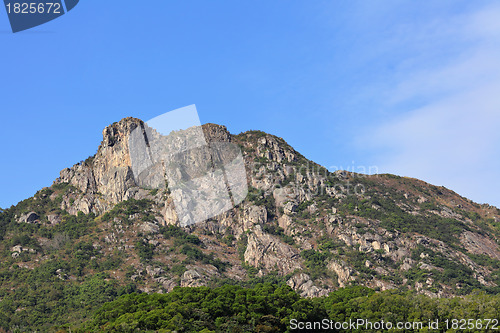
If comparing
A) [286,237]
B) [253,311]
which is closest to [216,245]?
[286,237]

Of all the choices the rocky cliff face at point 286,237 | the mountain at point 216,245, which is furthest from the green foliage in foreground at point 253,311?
the rocky cliff face at point 286,237

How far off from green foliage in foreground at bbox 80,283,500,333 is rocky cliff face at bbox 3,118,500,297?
40518 millimetres

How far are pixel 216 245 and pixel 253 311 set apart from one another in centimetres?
7726

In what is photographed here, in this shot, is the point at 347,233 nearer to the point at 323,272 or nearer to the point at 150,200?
the point at 323,272

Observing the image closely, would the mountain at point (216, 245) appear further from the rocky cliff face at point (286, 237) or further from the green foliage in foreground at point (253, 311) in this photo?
the green foliage in foreground at point (253, 311)

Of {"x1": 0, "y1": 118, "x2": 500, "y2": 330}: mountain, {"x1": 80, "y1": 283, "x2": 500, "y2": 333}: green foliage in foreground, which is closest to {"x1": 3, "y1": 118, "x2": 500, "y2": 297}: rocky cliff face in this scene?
{"x1": 0, "y1": 118, "x2": 500, "y2": 330}: mountain

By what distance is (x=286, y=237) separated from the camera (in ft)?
589

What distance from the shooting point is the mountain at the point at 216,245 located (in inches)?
6078

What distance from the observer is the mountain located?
154375 millimetres

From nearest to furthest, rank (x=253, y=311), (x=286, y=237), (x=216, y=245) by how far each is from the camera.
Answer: (x=253, y=311) < (x=286, y=237) < (x=216, y=245)

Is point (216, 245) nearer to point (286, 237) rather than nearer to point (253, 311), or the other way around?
point (286, 237)

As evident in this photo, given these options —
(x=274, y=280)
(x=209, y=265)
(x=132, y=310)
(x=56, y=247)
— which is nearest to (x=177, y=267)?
(x=209, y=265)

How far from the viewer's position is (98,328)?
100 m

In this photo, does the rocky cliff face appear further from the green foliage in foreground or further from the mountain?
the green foliage in foreground
